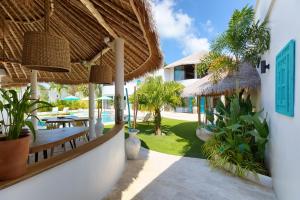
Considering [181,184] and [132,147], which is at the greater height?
[132,147]

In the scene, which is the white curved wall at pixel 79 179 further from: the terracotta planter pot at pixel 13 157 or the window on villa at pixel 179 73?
the window on villa at pixel 179 73

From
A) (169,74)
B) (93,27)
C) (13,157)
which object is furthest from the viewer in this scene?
(169,74)

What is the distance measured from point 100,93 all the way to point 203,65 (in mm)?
29006

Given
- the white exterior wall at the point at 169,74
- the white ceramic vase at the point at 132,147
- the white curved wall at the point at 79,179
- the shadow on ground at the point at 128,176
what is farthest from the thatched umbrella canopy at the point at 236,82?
the white exterior wall at the point at 169,74

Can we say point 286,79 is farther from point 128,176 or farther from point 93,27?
point 93,27

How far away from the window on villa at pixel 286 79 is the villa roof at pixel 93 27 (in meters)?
1.89

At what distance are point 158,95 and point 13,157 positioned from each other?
28.2 ft

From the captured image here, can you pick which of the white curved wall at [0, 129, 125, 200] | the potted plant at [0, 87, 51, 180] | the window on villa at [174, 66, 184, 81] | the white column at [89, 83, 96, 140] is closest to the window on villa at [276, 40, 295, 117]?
the white curved wall at [0, 129, 125, 200]

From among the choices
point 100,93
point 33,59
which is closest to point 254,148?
point 33,59

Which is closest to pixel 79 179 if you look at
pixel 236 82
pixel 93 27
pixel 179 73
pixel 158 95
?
pixel 93 27

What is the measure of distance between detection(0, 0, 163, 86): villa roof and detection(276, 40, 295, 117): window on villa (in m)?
1.89

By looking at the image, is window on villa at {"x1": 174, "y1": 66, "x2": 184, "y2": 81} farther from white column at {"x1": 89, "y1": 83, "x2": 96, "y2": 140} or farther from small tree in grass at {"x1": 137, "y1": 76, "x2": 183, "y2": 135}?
white column at {"x1": 89, "y1": 83, "x2": 96, "y2": 140}

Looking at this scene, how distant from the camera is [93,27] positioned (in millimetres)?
4781

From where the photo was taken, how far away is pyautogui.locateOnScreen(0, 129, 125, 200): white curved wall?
2.06 m
